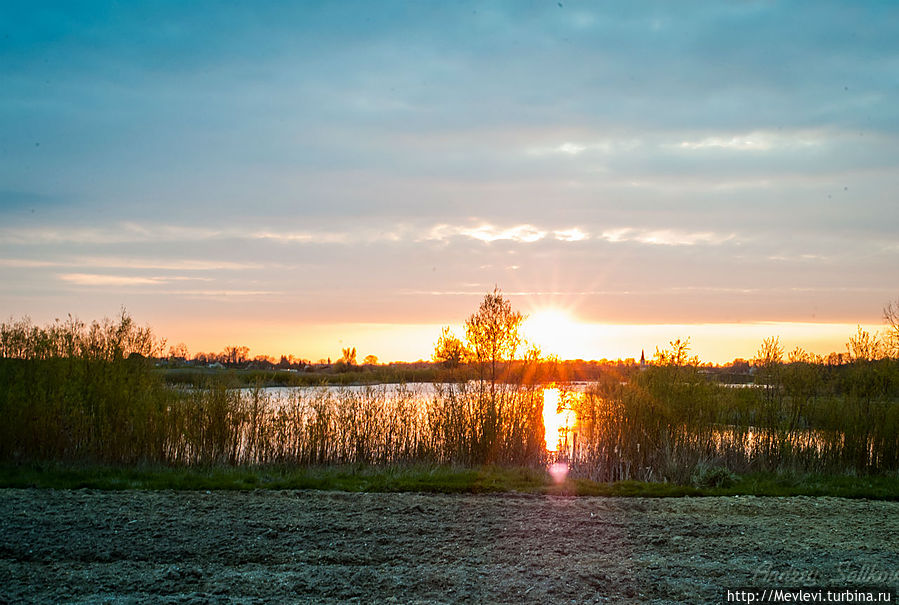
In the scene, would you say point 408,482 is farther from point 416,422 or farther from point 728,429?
point 728,429

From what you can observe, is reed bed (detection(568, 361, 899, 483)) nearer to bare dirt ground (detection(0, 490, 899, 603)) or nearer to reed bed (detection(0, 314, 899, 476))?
reed bed (detection(0, 314, 899, 476))

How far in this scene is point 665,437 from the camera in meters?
13.1

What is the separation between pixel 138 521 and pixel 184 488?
2.22 metres

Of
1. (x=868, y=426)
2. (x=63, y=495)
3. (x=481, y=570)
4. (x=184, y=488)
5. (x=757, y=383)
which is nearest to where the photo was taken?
(x=481, y=570)

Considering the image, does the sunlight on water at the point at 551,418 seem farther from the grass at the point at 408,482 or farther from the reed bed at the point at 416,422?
the grass at the point at 408,482

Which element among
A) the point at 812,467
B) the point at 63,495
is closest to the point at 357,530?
the point at 63,495

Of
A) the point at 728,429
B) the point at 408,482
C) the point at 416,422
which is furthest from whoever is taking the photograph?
the point at 728,429

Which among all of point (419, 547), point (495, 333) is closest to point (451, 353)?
point (495, 333)

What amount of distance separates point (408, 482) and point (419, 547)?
3569 mm

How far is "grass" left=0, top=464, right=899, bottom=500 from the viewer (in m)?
10.0

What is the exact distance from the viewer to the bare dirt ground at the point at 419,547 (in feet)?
18.6

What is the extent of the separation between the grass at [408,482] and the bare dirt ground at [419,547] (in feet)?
2.00

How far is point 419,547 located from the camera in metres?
6.85

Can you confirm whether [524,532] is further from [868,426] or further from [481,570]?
[868,426]
